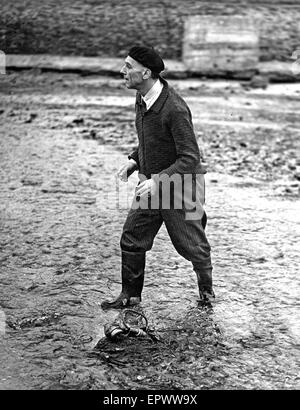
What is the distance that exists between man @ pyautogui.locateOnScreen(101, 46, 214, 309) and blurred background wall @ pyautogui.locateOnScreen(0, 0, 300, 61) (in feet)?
40.5

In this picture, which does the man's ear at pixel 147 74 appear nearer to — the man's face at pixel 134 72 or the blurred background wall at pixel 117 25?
the man's face at pixel 134 72

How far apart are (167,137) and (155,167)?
7.3 inches

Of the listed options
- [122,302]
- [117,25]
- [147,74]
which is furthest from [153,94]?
[117,25]

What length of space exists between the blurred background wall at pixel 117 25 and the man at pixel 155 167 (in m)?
12.4

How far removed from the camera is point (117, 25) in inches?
653

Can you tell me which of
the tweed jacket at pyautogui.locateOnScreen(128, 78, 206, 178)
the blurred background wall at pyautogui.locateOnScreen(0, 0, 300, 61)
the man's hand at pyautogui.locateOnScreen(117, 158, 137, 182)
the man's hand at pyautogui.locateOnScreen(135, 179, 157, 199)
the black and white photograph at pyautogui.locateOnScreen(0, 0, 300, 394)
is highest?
the tweed jacket at pyautogui.locateOnScreen(128, 78, 206, 178)

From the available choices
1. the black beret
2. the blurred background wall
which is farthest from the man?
the blurred background wall

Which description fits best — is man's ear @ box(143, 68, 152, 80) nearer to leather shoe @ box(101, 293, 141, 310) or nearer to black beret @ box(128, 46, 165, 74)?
black beret @ box(128, 46, 165, 74)

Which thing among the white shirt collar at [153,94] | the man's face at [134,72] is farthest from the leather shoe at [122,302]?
the man's face at [134,72]

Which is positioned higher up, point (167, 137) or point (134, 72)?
point (134, 72)

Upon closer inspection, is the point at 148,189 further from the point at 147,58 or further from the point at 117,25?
the point at 117,25

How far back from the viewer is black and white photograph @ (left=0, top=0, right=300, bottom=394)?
11.7 feet

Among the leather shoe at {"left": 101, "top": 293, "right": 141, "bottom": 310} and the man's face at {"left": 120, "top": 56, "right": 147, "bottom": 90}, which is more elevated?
the man's face at {"left": 120, "top": 56, "right": 147, "bottom": 90}

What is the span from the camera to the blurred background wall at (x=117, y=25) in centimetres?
1623
